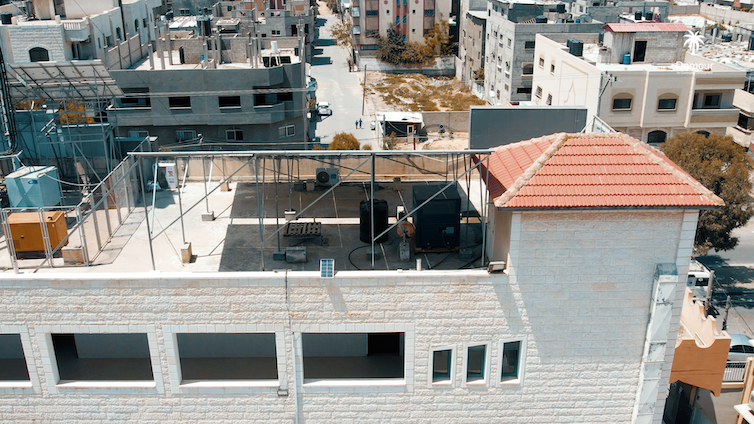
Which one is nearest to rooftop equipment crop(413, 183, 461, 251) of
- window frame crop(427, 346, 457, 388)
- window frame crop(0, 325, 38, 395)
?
window frame crop(427, 346, 457, 388)

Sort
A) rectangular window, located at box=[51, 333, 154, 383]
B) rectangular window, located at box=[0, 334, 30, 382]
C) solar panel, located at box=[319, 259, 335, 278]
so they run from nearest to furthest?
solar panel, located at box=[319, 259, 335, 278]
rectangular window, located at box=[51, 333, 154, 383]
rectangular window, located at box=[0, 334, 30, 382]

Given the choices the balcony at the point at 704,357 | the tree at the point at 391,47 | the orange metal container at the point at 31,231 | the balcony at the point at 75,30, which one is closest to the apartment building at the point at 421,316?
the orange metal container at the point at 31,231

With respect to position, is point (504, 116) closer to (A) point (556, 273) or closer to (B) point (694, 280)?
(A) point (556, 273)

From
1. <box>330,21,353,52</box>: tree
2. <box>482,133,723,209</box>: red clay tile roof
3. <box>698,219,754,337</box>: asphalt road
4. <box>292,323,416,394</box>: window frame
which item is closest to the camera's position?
<box>482,133,723,209</box>: red clay tile roof

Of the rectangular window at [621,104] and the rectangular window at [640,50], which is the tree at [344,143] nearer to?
the rectangular window at [621,104]

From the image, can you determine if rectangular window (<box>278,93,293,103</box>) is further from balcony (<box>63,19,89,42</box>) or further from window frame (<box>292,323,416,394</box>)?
window frame (<box>292,323,416,394</box>)

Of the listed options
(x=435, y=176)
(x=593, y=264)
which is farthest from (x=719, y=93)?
(x=593, y=264)

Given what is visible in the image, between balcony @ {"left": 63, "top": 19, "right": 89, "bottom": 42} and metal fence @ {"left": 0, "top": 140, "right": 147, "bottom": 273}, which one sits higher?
balcony @ {"left": 63, "top": 19, "right": 89, "bottom": 42}
